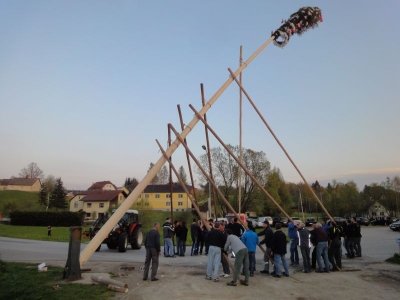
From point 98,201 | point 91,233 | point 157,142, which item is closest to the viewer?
point 157,142

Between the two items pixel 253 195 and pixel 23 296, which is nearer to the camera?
pixel 23 296

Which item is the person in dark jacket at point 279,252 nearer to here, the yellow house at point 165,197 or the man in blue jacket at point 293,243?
the man in blue jacket at point 293,243

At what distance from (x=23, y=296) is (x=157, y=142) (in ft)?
23.4

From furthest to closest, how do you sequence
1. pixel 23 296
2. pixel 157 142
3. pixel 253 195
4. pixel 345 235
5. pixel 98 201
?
1. pixel 98 201
2. pixel 253 195
3. pixel 345 235
4. pixel 157 142
5. pixel 23 296

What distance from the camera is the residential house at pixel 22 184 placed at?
368 ft

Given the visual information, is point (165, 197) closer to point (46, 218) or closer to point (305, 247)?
point (46, 218)

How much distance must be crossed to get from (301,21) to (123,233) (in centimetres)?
1328

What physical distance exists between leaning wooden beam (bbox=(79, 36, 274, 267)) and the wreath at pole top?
719mm

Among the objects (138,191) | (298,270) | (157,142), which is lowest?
(298,270)

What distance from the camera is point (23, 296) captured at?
337 inches

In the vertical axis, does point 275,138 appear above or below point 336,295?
above

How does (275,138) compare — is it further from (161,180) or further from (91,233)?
(161,180)

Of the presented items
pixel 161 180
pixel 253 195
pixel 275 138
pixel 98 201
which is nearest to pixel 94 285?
pixel 275 138

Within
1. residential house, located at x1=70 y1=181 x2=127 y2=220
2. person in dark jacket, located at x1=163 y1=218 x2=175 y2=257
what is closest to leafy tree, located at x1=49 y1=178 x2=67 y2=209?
residential house, located at x1=70 y1=181 x2=127 y2=220
